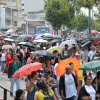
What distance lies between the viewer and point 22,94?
797 cm

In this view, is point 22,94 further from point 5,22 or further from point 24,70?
point 5,22

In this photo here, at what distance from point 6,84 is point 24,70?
7429 mm

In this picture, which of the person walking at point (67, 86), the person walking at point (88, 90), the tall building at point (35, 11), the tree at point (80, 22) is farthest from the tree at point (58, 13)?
the person walking at point (88, 90)

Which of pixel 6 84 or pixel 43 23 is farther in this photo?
pixel 43 23

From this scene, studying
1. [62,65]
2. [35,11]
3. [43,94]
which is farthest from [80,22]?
[43,94]

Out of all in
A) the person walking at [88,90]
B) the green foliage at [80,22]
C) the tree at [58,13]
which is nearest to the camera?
the person walking at [88,90]

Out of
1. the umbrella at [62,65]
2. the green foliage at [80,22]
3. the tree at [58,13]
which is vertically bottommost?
the green foliage at [80,22]

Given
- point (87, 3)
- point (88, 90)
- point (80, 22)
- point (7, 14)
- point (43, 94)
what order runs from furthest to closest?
point (7, 14), point (80, 22), point (87, 3), point (88, 90), point (43, 94)

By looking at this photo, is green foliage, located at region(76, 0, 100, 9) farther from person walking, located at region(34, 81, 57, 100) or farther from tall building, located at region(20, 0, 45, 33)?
tall building, located at region(20, 0, 45, 33)

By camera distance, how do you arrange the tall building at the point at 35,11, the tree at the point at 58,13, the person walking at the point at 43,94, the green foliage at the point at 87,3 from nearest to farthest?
the person walking at the point at 43,94 → the green foliage at the point at 87,3 → the tree at the point at 58,13 → the tall building at the point at 35,11

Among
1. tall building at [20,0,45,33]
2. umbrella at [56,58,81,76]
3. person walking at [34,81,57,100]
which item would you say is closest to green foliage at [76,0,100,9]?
umbrella at [56,58,81,76]

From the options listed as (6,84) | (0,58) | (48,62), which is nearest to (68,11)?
(0,58)

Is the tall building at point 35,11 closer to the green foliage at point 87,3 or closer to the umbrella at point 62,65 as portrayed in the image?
the green foliage at point 87,3

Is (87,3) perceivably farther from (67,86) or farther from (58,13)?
(58,13)
